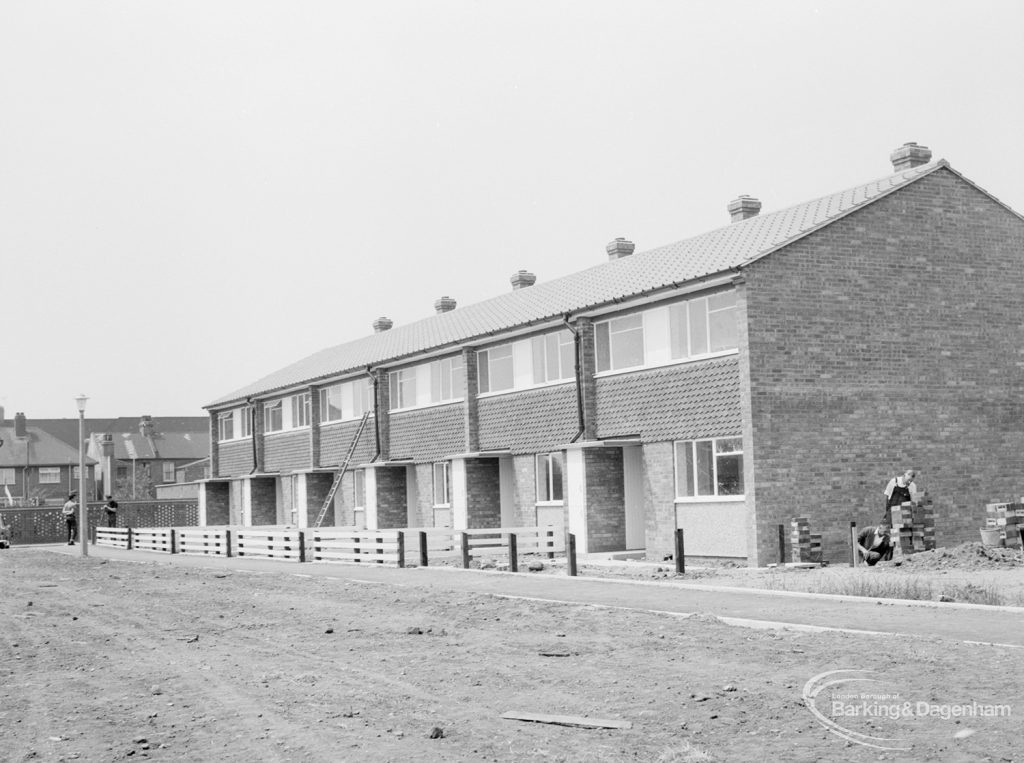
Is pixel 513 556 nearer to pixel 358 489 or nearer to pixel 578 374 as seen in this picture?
pixel 578 374

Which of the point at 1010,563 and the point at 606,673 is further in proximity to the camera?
the point at 1010,563

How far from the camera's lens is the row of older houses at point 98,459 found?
79.9 metres

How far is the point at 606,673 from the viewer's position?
9.97 meters

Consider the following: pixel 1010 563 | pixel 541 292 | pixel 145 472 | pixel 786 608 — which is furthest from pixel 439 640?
pixel 145 472

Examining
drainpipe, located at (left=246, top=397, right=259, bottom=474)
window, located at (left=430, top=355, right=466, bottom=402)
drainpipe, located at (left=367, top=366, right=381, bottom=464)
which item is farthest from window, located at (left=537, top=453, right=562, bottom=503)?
drainpipe, located at (left=246, top=397, right=259, bottom=474)

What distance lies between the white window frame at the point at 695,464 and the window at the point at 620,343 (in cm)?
242

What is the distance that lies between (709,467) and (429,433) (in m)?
12.7

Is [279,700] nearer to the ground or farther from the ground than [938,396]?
nearer to the ground

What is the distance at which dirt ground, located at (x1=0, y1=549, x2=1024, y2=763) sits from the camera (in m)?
7.41

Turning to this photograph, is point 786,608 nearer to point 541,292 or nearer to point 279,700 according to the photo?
point 279,700

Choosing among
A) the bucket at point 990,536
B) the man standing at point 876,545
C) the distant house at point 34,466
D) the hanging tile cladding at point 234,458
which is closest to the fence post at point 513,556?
the man standing at point 876,545

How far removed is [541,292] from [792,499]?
47.3 feet

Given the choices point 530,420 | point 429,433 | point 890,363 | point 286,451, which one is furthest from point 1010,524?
point 286,451

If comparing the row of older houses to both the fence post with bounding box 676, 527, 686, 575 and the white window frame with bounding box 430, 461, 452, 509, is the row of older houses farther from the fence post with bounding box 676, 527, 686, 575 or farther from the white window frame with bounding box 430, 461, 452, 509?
the fence post with bounding box 676, 527, 686, 575
